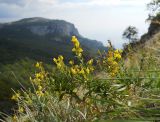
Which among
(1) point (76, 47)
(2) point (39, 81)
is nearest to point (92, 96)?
(2) point (39, 81)

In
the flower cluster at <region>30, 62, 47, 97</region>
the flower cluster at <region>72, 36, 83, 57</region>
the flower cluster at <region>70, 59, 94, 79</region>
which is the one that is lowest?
the flower cluster at <region>30, 62, 47, 97</region>

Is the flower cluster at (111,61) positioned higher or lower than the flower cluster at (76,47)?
lower

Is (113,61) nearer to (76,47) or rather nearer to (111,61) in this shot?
(111,61)

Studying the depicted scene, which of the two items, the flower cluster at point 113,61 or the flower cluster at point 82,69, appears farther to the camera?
the flower cluster at point 113,61

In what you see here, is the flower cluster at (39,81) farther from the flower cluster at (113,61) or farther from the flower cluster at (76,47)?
the flower cluster at (113,61)

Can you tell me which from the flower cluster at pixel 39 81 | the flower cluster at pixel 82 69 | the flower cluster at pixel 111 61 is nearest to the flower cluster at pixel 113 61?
the flower cluster at pixel 111 61

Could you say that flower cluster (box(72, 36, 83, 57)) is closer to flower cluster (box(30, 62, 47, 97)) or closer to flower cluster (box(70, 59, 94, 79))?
flower cluster (box(70, 59, 94, 79))

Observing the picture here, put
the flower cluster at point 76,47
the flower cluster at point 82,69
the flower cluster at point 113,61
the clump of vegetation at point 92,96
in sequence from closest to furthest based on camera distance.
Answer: the clump of vegetation at point 92,96 → the flower cluster at point 82,69 → the flower cluster at point 113,61 → the flower cluster at point 76,47

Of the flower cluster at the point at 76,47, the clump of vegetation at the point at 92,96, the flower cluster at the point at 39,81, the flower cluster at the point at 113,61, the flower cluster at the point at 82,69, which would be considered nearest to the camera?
the clump of vegetation at the point at 92,96

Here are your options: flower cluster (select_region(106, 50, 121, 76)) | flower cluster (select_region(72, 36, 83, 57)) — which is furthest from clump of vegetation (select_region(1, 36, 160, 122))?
flower cluster (select_region(72, 36, 83, 57))

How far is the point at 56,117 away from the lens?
2.99m

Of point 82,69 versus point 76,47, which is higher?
point 76,47

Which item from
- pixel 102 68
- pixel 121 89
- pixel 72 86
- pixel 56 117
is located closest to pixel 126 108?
pixel 121 89

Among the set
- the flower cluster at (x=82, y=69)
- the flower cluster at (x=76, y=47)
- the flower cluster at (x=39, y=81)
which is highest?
the flower cluster at (x=76, y=47)
